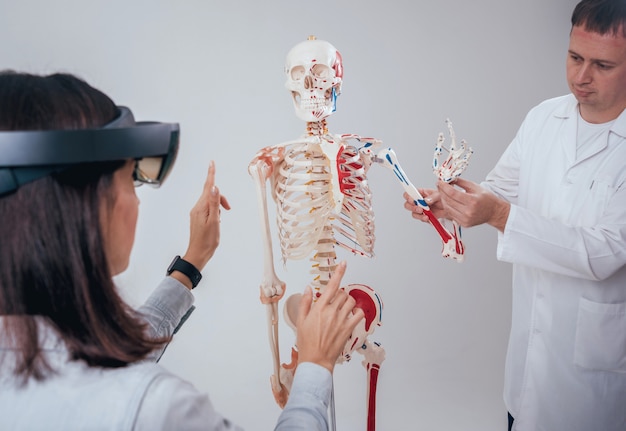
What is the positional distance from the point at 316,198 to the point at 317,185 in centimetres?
4

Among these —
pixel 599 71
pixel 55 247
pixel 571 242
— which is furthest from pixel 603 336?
pixel 55 247

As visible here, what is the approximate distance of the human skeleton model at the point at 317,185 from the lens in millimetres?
1631

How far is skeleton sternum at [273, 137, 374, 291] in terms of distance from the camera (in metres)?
1.65

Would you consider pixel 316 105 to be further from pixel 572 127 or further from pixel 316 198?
pixel 572 127

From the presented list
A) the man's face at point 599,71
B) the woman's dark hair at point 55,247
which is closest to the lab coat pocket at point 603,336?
the man's face at point 599,71

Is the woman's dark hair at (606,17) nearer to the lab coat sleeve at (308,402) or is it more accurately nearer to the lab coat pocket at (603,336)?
the lab coat pocket at (603,336)

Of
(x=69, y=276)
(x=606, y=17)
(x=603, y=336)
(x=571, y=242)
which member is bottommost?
(x=603, y=336)

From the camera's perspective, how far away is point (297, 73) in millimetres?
1649

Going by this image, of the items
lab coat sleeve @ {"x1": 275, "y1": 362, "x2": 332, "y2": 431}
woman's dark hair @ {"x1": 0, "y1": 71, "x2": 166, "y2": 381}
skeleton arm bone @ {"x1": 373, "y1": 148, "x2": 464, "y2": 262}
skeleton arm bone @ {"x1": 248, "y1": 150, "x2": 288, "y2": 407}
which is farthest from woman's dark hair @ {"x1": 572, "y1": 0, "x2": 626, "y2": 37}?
woman's dark hair @ {"x1": 0, "y1": 71, "x2": 166, "y2": 381}

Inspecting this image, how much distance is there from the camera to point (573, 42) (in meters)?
1.67

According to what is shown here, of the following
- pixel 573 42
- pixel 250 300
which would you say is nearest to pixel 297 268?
pixel 250 300

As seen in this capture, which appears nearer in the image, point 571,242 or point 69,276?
point 69,276

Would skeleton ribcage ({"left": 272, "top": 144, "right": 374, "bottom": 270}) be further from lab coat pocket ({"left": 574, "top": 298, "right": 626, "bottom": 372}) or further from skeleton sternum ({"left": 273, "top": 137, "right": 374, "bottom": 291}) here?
lab coat pocket ({"left": 574, "top": 298, "right": 626, "bottom": 372})

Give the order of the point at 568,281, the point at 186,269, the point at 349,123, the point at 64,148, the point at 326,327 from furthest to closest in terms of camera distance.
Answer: the point at 349,123 < the point at 568,281 < the point at 186,269 < the point at 326,327 < the point at 64,148
